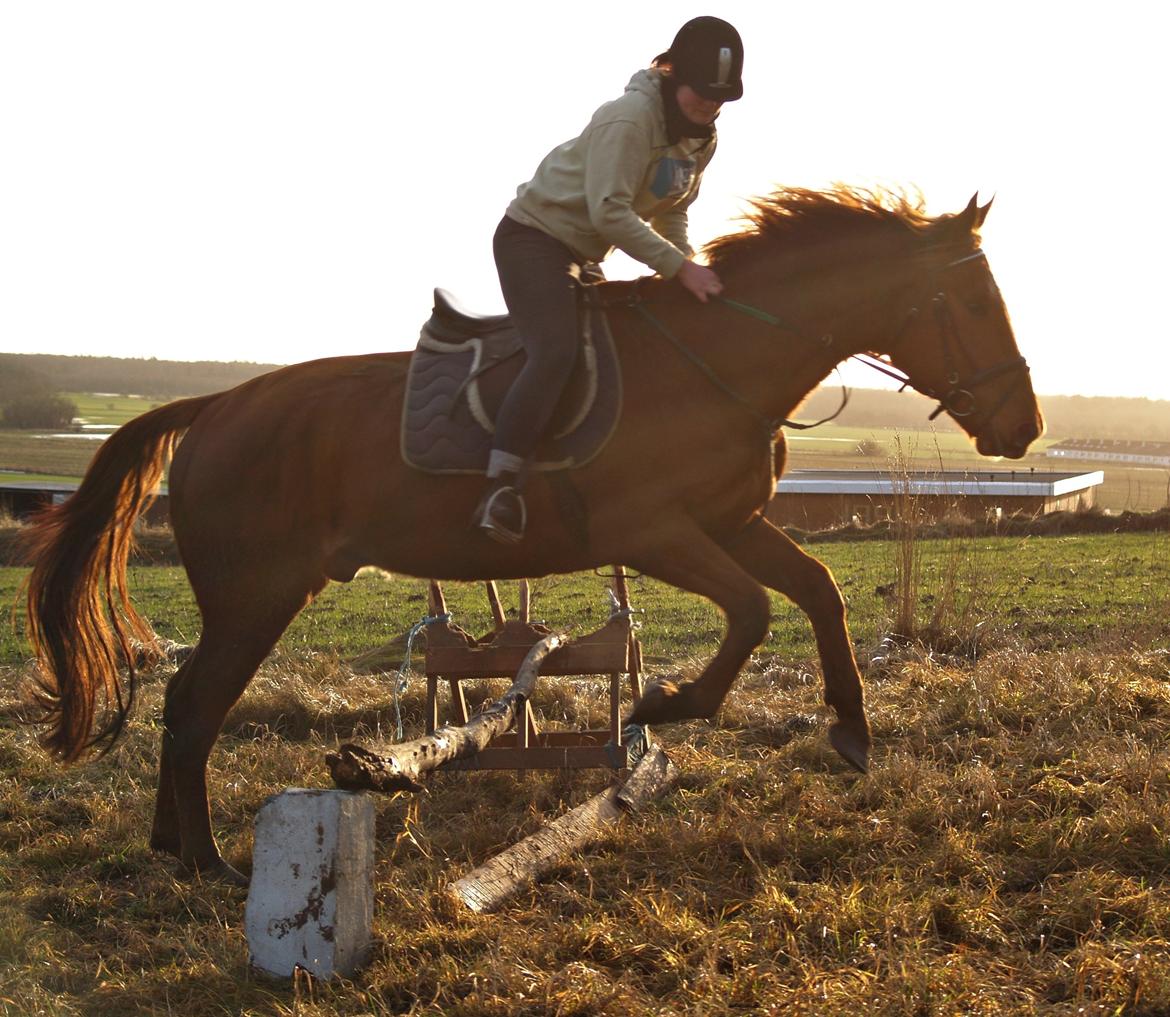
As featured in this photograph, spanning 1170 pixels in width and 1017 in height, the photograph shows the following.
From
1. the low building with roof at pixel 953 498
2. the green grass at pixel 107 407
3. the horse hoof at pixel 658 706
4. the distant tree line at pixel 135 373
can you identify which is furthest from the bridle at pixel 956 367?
the distant tree line at pixel 135 373

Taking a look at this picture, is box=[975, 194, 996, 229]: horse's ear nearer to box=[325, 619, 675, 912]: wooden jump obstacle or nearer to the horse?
the horse

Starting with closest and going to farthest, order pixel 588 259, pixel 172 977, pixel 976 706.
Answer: pixel 172 977 < pixel 588 259 < pixel 976 706

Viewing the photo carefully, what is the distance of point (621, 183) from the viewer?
15.2 feet

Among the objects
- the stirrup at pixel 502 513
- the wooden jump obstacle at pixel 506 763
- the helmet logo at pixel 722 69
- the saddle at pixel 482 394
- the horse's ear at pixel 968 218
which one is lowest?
the wooden jump obstacle at pixel 506 763

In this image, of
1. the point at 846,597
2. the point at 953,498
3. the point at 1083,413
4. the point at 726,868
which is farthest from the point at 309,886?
the point at 1083,413

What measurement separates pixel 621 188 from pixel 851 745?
233 cm

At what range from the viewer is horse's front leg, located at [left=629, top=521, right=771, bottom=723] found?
4.43 metres

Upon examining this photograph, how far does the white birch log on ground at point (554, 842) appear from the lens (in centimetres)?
445

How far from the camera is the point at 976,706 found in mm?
A: 7047

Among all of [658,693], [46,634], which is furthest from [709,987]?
[46,634]

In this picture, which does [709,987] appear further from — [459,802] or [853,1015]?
[459,802]

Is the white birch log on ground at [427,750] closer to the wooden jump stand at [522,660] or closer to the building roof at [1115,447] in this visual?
the wooden jump stand at [522,660]

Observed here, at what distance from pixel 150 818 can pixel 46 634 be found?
1078 millimetres

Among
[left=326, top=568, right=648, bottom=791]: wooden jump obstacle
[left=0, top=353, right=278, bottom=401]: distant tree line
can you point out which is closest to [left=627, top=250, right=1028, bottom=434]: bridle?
[left=326, top=568, right=648, bottom=791]: wooden jump obstacle
